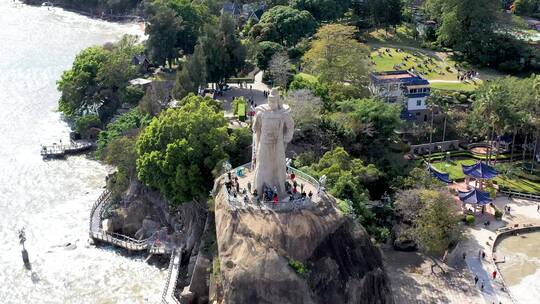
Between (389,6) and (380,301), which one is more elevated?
(389,6)

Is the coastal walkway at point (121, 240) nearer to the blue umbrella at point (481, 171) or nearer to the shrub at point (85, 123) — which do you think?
the shrub at point (85, 123)

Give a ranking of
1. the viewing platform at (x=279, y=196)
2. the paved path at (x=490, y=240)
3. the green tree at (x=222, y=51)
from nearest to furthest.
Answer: the viewing platform at (x=279, y=196)
the paved path at (x=490, y=240)
the green tree at (x=222, y=51)

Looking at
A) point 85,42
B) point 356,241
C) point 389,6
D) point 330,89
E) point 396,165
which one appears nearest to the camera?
point 356,241


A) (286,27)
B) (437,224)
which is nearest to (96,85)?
(286,27)

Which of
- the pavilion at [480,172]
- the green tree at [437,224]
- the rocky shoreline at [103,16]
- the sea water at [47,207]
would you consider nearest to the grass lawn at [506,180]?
the pavilion at [480,172]

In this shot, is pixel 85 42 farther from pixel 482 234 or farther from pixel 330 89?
pixel 482 234

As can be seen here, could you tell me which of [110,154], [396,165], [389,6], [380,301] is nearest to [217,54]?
[110,154]

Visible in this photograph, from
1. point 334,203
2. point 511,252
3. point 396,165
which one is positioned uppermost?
point 334,203
